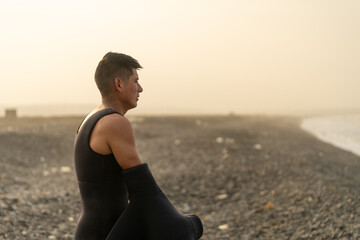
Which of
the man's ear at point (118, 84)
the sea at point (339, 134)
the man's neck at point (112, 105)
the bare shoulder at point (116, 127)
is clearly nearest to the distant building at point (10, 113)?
the sea at point (339, 134)

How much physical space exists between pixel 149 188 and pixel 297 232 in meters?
4.88

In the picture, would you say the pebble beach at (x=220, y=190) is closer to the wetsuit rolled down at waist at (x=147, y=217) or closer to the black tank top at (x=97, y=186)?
the black tank top at (x=97, y=186)

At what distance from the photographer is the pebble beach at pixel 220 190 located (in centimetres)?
644

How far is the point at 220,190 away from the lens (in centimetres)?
919

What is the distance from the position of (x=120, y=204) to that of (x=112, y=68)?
1073 mm

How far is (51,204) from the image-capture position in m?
7.89

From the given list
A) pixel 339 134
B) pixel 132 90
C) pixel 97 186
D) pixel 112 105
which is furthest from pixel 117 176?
pixel 339 134

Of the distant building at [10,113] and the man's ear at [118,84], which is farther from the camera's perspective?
the distant building at [10,113]

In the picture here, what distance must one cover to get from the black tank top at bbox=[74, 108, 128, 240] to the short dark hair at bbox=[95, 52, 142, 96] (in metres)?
0.24

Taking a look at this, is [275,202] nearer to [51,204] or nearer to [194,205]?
[194,205]

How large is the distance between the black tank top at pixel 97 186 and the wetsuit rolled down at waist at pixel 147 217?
0.70ft

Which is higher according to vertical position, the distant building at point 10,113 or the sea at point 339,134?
the distant building at point 10,113

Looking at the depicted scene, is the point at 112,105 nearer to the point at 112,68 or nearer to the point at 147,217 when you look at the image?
the point at 112,68

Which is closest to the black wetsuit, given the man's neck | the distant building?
the man's neck
